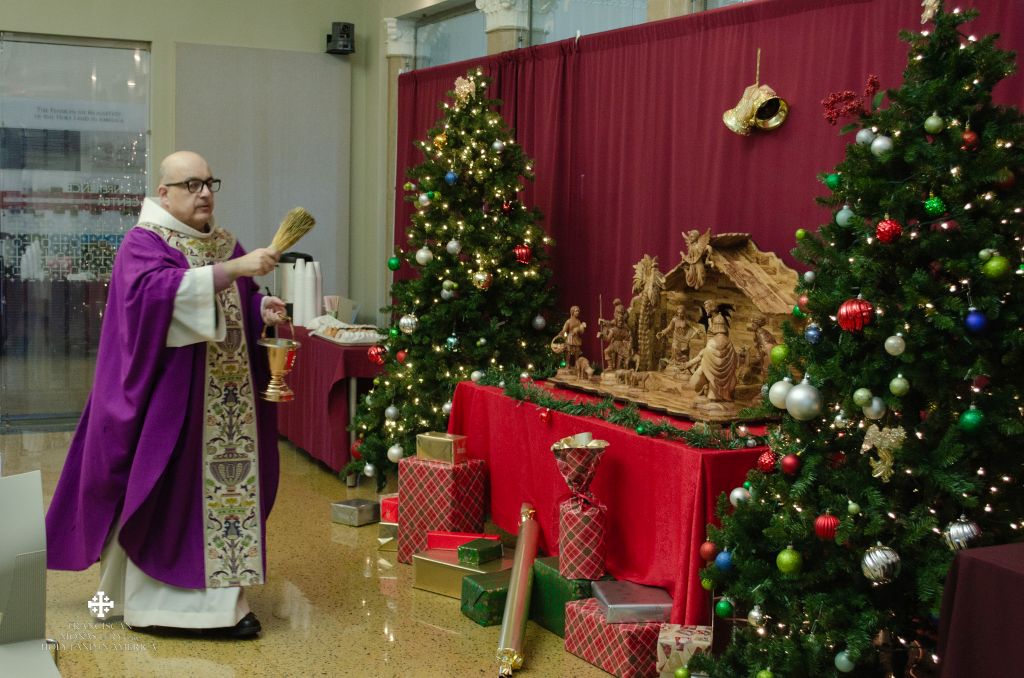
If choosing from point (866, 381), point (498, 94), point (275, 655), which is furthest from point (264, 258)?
point (498, 94)

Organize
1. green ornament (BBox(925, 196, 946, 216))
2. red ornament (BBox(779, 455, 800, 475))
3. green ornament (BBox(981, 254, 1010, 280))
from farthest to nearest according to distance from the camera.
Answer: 1. red ornament (BBox(779, 455, 800, 475))
2. green ornament (BBox(925, 196, 946, 216))
3. green ornament (BBox(981, 254, 1010, 280))

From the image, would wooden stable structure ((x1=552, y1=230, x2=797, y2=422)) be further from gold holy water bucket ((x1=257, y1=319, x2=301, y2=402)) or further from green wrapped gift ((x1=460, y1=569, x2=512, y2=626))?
gold holy water bucket ((x1=257, y1=319, x2=301, y2=402))

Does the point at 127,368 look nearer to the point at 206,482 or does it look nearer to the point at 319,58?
the point at 206,482

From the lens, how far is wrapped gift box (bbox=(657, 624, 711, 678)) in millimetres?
3648

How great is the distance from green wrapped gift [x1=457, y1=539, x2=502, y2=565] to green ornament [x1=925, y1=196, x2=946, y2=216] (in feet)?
8.41

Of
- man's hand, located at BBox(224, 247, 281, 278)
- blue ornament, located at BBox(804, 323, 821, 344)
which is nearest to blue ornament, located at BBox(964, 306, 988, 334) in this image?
blue ornament, located at BBox(804, 323, 821, 344)

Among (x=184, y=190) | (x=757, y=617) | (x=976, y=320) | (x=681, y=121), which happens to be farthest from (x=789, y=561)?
(x=681, y=121)

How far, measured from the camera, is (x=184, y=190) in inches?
172

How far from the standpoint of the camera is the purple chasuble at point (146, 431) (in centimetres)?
420

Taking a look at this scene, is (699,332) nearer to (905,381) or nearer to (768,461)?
(768,461)

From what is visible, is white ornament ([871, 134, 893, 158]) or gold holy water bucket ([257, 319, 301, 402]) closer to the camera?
white ornament ([871, 134, 893, 158])

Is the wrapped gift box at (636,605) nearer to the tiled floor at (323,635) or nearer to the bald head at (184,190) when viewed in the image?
the tiled floor at (323,635)

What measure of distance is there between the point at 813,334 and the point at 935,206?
1.65 feet

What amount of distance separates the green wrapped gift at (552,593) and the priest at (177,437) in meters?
1.13
